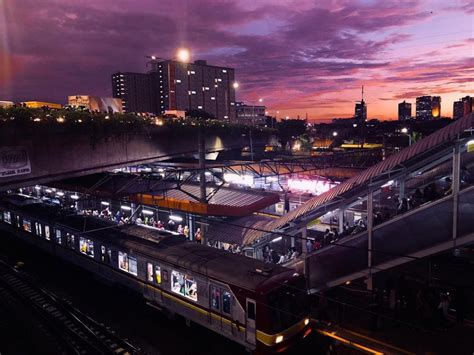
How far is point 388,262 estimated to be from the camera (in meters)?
11.7

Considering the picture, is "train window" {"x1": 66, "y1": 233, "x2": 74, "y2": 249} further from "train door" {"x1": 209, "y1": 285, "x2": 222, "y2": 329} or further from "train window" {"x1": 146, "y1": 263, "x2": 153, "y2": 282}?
"train door" {"x1": 209, "y1": 285, "x2": 222, "y2": 329}

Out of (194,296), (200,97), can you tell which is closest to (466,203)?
(194,296)

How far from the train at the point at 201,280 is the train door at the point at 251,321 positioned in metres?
0.03

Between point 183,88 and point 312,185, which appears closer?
point 312,185

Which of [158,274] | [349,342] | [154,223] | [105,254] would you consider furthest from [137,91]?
[349,342]

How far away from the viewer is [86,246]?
17891 millimetres

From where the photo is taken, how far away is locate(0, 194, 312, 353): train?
10.4 m

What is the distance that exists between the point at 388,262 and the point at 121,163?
1283 cm

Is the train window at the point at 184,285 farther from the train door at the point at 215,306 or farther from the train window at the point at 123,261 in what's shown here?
the train window at the point at 123,261

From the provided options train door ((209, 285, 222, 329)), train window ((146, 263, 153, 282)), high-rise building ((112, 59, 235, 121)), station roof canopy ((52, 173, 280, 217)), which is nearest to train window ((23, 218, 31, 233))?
station roof canopy ((52, 173, 280, 217))

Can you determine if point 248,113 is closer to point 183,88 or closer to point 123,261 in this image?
point 183,88

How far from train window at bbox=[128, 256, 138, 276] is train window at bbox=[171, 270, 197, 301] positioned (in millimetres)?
2498

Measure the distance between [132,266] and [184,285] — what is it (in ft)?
11.1

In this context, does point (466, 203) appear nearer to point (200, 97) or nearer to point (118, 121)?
point (118, 121)
